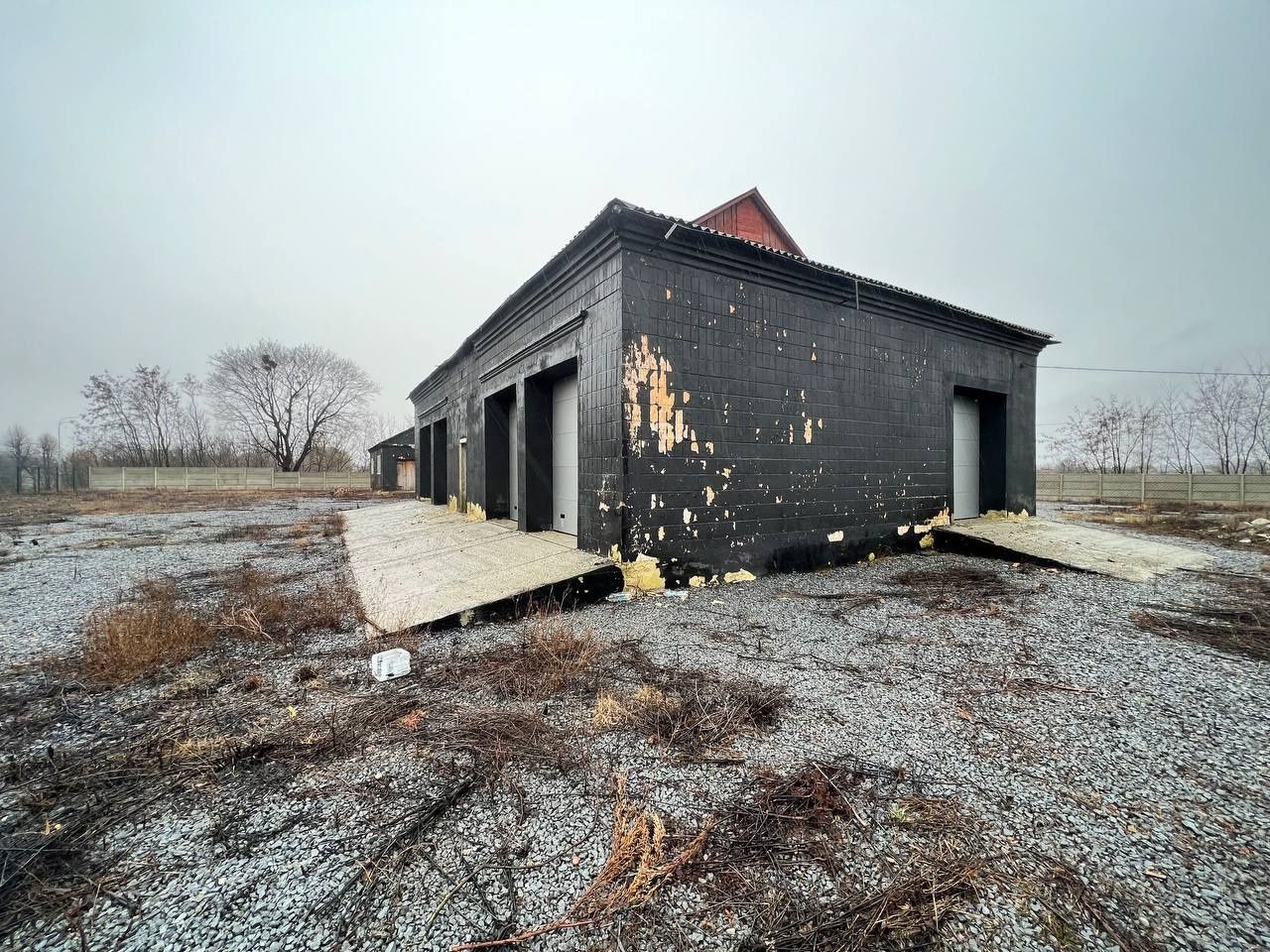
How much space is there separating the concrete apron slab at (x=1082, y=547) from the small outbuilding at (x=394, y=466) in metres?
31.4

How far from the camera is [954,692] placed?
3.17 meters

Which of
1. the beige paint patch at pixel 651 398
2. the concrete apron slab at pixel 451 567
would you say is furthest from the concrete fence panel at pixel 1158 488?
the concrete apron slab at pixel 451 567

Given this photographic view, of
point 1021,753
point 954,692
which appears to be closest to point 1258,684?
point 954,692

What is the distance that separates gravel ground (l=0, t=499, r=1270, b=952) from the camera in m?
1.51

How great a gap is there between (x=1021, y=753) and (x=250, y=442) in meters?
49.5

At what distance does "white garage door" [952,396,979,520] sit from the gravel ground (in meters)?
6.44

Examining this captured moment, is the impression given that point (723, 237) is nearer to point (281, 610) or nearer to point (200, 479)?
point (281, 610)

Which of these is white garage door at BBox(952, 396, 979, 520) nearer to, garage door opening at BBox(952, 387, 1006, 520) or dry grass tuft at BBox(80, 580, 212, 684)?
garage door opening at BBox(952, 387, 1006, 520)

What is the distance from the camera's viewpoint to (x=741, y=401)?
6797mm

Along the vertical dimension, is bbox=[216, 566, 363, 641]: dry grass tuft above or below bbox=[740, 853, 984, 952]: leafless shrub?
below

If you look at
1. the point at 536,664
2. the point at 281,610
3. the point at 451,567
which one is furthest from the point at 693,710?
the point at 451,567

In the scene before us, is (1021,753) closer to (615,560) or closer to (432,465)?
(615,560)

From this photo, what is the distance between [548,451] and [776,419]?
4186 mm

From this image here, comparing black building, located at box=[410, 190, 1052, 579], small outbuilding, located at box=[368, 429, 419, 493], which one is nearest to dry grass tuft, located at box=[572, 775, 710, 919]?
black building, located at box=[410, 190, 1052, 579]
